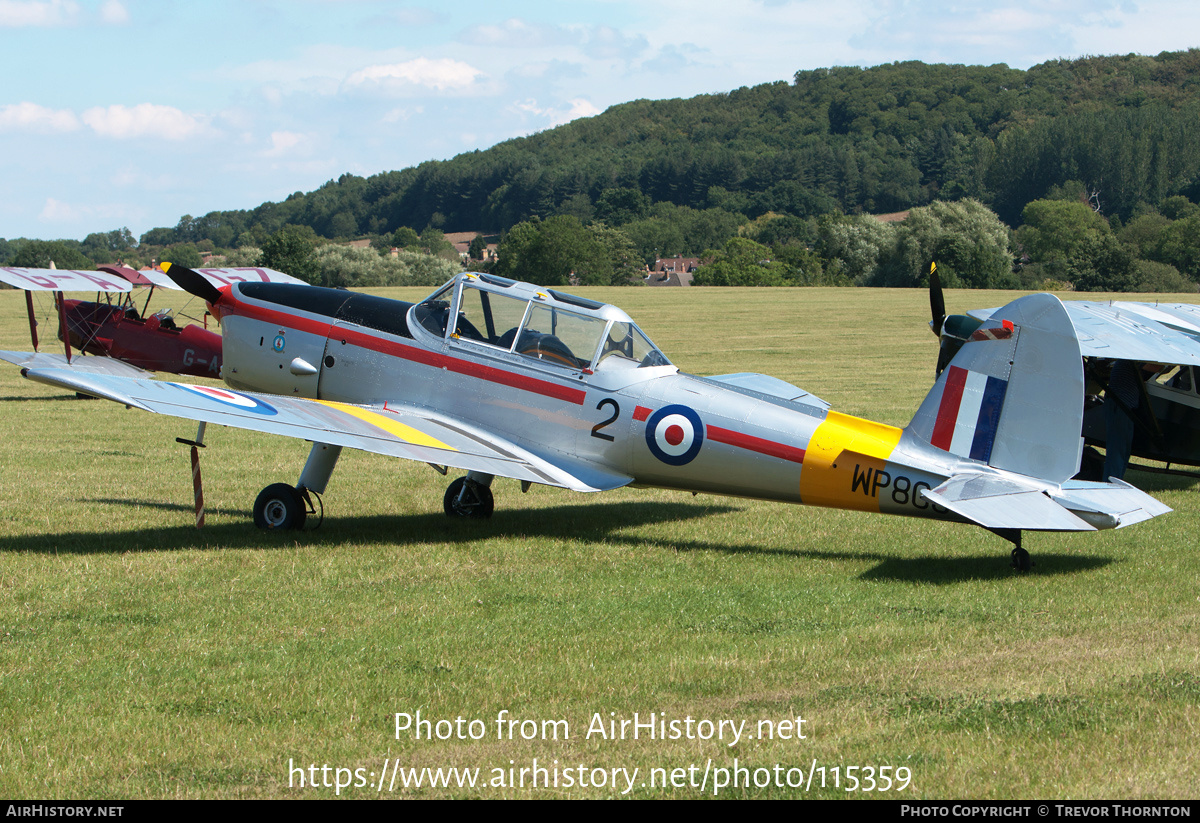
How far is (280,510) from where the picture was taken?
891 centimetres

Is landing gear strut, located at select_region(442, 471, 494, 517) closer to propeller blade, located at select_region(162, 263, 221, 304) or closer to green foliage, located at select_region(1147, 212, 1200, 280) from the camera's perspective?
propeller blade, located at select_region(162, 263, 221, 304)

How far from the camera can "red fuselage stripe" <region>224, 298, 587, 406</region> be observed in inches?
345

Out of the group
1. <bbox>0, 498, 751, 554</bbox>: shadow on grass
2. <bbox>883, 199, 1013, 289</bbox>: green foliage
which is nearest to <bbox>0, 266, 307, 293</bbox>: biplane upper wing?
<bbox>0, 498, 751, 554</bbox>: shadow on grass

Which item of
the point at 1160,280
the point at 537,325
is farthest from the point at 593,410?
the point at 1160,280

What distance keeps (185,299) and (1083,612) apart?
41.6m

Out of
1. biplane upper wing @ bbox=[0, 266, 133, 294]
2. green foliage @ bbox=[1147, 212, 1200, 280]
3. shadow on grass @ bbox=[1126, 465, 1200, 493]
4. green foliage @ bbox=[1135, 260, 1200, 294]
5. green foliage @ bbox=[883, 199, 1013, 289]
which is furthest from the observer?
green foliage @ bbox=[1147, 212, 1200, 280]

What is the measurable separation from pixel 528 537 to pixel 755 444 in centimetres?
215

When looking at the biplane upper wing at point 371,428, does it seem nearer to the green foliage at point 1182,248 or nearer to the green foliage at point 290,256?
the green foliage at point 290,256

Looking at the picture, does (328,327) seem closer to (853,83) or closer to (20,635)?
(20,635)

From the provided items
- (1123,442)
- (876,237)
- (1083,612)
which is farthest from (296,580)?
(876,237)

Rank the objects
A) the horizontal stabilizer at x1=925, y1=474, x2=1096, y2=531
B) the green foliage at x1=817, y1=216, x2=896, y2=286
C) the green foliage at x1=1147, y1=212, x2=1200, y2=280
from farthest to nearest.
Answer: the green foliage at x1=1147, y1=212, x2=1200, y2=280, the green foliage at x1=817, y1=216, x2=896, y2=286, the horizontal stabilizer at x1=925, y1=474, x2=1096, y2=531

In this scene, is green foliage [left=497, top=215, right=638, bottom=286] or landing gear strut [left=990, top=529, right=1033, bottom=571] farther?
green foliage [left=497, top=215, right=638, bottom=286]

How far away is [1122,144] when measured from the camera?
403 feet

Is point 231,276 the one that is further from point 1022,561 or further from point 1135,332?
point 1022,561
